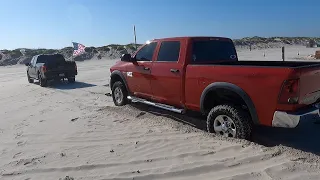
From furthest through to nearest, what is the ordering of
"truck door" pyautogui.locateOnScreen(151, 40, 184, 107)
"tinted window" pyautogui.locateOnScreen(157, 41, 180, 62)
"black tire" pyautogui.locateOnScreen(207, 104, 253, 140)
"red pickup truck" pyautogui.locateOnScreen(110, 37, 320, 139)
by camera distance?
"tinted window" pyautogui.locateOnScreen(157, 41, 180, 62) < "truck door" pyautogui.locateOnScreen(151, 40, 184, 107) < "black tire" pyautogui.locateOnScreen(207, 104, 253, 140) < "red pickup truck" pyautogui.locateOnScreen(110, 37, 320, 139)

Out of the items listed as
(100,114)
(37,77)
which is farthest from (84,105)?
(37,77)

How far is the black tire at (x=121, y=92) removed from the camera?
850 cm

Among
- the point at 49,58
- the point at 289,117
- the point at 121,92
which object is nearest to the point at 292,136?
the point at 289,117

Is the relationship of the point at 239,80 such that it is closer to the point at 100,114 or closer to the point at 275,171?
the point at 275,171

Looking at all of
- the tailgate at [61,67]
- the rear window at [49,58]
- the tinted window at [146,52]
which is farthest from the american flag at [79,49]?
the tinted window at [146,52]

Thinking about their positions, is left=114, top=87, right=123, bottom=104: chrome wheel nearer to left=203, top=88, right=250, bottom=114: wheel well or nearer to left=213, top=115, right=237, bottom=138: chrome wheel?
left=203, top=88, right=250, bottom=114: wheel well

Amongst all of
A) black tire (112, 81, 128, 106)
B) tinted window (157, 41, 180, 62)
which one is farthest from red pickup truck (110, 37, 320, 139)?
black tire (112, 81, 128, 106)

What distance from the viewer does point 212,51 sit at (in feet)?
21.5

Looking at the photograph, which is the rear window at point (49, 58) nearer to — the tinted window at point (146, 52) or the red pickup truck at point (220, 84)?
the red pickup truck at point (220, 84)

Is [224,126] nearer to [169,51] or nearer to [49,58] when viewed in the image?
[169,51]

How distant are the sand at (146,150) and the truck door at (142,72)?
0.58 metres

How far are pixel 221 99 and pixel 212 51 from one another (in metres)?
1.22

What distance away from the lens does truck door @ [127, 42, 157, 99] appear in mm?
7178

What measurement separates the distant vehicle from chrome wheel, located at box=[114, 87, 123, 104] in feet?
26.4
